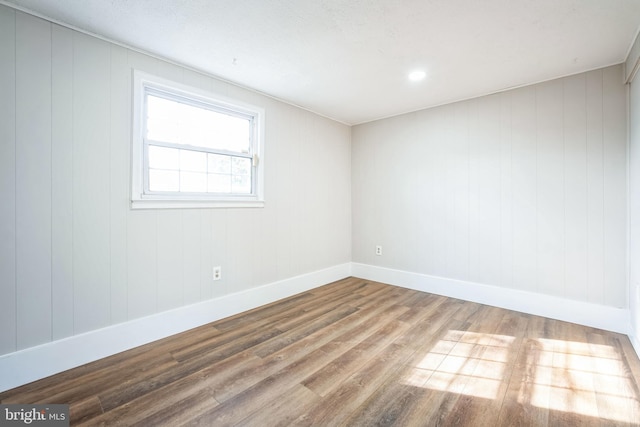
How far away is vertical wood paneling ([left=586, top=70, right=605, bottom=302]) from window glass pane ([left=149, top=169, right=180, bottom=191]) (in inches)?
147

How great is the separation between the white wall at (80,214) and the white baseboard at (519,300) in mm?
2138

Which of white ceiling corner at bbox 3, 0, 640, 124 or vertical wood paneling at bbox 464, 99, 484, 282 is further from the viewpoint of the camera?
vertical wood paneling at bbox 464, 99, 484, 282

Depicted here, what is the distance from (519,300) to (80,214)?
399cm

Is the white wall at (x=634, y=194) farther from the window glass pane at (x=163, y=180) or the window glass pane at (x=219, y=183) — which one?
the window glass pane at (x=163, y=180)

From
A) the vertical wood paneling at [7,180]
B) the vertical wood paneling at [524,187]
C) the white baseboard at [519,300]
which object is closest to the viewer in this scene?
the vertical wood paneling at [7,180]

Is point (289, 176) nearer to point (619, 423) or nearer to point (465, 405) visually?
point (465, 405)

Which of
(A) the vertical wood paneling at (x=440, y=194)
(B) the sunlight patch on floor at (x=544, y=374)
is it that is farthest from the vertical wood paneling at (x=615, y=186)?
(A) the vertical wood paneling at (x=440, y=194)

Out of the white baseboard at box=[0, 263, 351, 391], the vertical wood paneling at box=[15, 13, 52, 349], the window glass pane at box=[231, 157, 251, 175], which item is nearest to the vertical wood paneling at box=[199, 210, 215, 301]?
the white baseboard at box=[0, 263, 351, 391]

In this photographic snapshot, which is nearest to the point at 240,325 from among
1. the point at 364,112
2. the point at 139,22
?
the point at 139,22

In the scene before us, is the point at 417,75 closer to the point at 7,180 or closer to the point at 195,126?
the point at 195,126

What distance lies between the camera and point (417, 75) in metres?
2.62

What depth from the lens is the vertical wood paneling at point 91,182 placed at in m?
1.94

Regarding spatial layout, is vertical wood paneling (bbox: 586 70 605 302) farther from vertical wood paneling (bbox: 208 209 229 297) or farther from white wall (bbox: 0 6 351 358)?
vertical wood paneling (bbox: 208 209 229 297)

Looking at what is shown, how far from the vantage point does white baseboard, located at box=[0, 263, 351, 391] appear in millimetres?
1719
